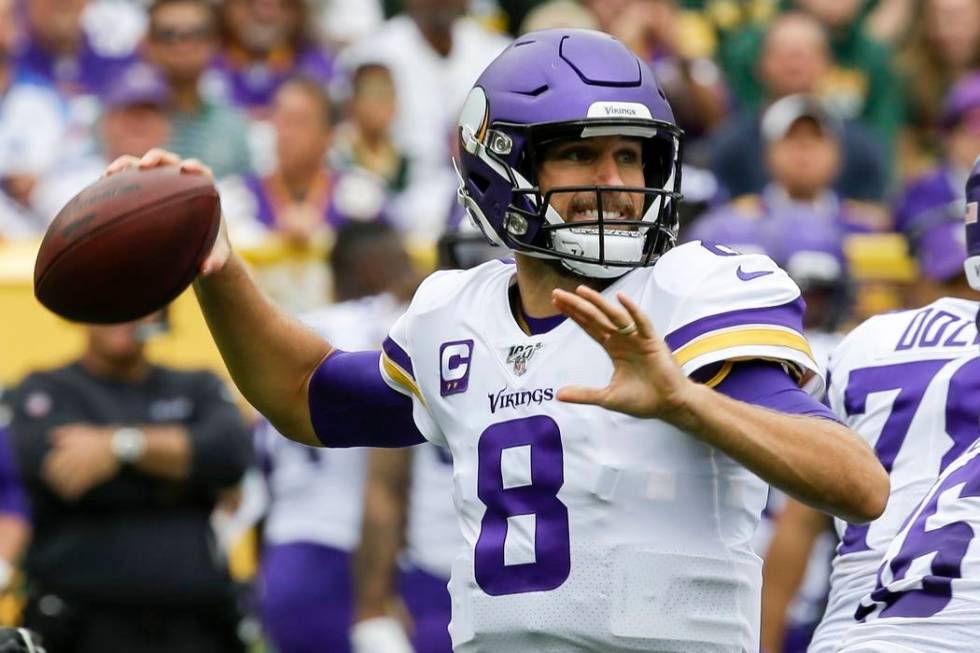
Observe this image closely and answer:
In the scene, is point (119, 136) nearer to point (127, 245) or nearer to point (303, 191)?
point (303, 191)

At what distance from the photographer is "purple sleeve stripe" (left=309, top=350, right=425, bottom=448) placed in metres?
4.27

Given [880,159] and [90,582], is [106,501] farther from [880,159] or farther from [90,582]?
[880,159]

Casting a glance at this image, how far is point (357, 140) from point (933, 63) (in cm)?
299

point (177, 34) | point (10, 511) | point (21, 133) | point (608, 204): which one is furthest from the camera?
point (177, 34)

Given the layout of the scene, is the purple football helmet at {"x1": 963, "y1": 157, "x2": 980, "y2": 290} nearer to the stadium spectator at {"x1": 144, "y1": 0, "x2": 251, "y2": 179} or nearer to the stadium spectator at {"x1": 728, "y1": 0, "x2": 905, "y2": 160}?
the stadium spectator at {"x1": 144, "y1": 0, "x2": 251, "y2": 179}

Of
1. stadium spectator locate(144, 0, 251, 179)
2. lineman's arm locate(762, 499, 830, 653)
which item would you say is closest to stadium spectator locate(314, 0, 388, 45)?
stadium spectator locate(144, 0, 251, 179)

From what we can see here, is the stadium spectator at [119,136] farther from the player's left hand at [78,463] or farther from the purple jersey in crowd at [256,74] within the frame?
the player's left hand at [78,463]

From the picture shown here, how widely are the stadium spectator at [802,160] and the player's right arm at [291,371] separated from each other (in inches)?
181

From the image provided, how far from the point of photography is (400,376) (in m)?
4.18

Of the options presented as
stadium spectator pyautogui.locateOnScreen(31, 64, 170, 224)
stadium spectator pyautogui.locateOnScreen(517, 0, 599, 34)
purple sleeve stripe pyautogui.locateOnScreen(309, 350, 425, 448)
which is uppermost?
stadium spectator pyautogui.locateOnScreen(517, 0, 599, 34)

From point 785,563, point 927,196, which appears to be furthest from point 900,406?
point 927,196

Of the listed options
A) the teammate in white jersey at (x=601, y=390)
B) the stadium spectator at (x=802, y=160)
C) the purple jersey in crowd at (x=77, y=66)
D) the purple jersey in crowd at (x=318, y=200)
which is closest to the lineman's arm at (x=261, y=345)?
the teammate in white jersey at (x=601, y=390)

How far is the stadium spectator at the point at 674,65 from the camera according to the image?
10297mm

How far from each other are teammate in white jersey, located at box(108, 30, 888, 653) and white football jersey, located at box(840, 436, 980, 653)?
33 cm
